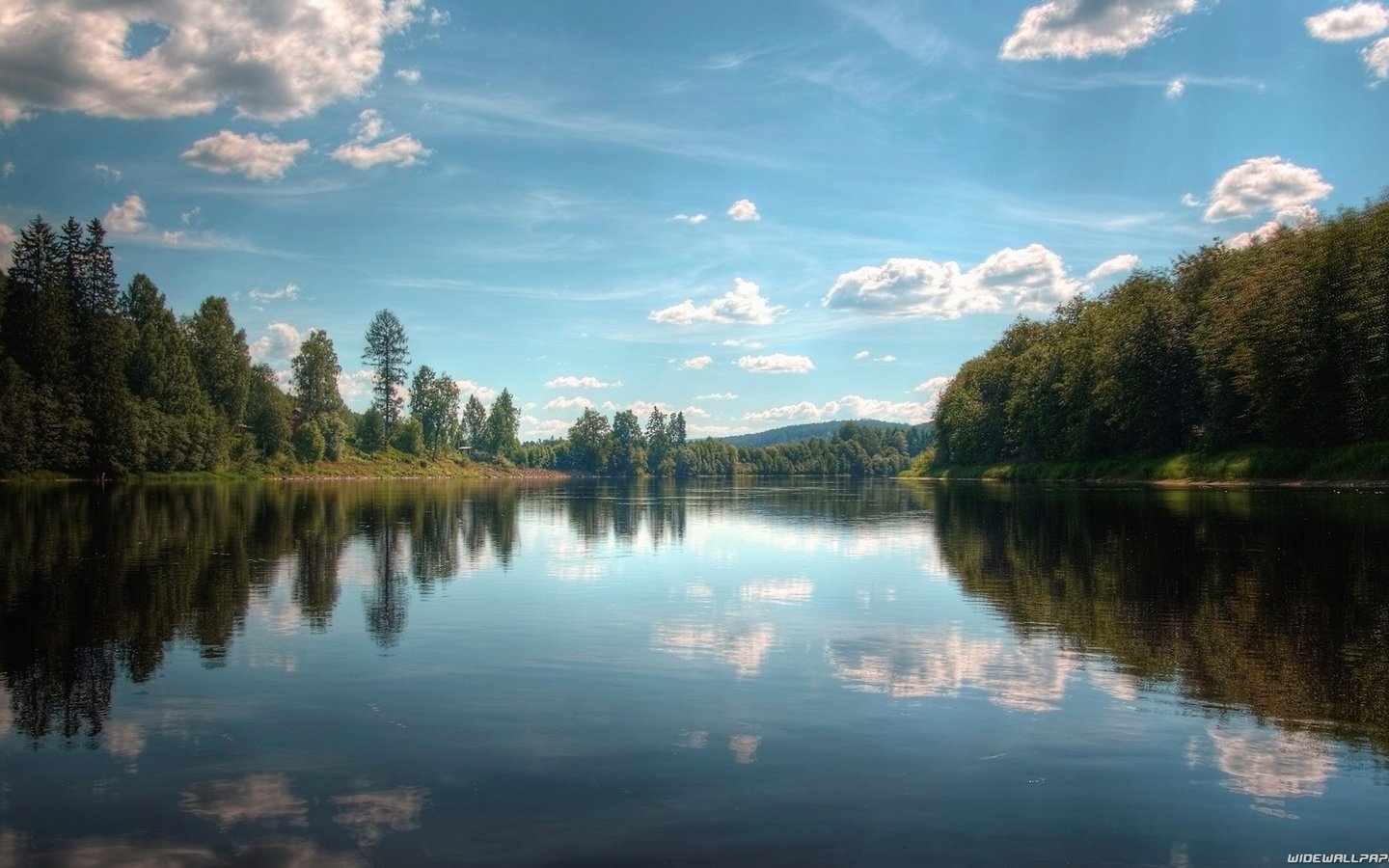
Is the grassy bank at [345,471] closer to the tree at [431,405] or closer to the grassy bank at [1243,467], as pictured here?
the tree at [431,405]

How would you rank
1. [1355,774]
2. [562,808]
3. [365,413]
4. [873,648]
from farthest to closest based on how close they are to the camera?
[365,413] → [873,648] → [1355,774] → [562,808]

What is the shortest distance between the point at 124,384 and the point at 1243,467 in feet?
339

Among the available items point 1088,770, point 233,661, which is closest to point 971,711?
point 1088,770

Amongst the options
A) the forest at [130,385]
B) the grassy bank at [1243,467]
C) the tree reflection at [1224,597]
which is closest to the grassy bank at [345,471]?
the forest at [130,385]

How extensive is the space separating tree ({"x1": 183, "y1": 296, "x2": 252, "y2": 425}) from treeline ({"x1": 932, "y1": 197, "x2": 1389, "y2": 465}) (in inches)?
4173

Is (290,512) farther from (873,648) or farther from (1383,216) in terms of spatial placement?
(1383,216)

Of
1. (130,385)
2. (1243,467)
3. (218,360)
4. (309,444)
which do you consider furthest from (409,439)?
(1243,467)

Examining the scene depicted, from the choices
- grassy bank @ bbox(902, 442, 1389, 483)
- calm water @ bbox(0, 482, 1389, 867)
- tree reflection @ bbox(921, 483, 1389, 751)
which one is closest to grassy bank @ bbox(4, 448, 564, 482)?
calm water @ bbox(0, 482, 1389, 867)

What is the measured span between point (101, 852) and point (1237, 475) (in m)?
77.4

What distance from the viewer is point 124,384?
297 feet

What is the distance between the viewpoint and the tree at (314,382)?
148 meters

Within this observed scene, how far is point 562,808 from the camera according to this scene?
7.28m

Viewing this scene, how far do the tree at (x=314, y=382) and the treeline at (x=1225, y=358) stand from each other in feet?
350

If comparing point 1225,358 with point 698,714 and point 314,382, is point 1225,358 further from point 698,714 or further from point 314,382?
point 314,382
